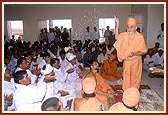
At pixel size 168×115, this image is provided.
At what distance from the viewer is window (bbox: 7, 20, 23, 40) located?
10.2 meters

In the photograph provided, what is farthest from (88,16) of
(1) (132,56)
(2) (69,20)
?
(1) (132,56)

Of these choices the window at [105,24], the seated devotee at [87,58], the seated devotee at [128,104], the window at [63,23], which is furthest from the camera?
the window at [63,23]

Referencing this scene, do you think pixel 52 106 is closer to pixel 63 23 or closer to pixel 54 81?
pixel 54 81

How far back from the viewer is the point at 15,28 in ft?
33.8

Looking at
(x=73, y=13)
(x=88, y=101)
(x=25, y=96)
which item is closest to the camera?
(x=88, y=101)

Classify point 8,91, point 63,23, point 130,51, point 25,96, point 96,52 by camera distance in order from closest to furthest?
point 25,96 < point 8,91 < point 130,51 < point 96,52 < point 63,23

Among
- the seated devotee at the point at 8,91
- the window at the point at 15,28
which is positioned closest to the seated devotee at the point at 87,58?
the seated devotee at the point at 8,91

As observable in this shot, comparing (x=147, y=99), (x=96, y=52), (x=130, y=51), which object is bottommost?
(x=147, y=99)

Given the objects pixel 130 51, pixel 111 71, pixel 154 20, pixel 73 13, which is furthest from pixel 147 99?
pixel 73 13

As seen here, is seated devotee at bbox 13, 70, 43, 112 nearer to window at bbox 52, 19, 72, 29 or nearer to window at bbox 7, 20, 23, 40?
window at bbox 52, 19, 72, 29

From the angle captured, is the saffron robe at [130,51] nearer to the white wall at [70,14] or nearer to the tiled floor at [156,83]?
the tiled floor at [156,83]

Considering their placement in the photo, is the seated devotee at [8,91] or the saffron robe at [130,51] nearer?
the seated devotee at [8,91]

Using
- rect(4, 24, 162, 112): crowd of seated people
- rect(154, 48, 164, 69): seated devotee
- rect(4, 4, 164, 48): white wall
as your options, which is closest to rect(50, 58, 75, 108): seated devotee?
rect(4, 24, 162, 112): crowd of seated people

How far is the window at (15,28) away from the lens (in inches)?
403
